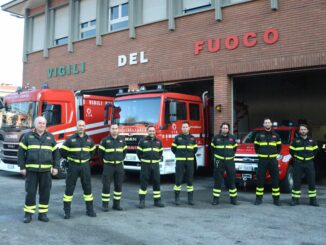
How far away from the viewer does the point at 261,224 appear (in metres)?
6.47

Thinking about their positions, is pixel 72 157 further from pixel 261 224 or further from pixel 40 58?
pixel 40 58

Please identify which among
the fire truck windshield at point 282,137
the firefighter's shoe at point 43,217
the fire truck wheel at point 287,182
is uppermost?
the fire truck windshield at point 282,137

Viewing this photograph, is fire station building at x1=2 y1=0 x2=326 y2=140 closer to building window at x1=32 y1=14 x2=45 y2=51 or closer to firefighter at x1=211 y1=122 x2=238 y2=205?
building window at x1=32 y1=14 x2=45 y2=51

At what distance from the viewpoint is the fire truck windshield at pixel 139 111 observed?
1051cm

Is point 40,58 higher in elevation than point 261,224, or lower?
higher

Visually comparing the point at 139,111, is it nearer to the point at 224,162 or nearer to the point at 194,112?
the point at 194,112

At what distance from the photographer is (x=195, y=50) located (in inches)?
518

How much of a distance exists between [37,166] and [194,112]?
6.19 metres

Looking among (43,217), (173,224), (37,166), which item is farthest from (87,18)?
(173,224)

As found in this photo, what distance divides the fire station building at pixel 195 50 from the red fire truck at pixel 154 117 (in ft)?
5.81

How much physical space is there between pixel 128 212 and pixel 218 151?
2.45 m

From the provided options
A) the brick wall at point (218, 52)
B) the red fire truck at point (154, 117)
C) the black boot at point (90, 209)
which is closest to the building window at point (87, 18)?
the brick wall at point (218, 52)

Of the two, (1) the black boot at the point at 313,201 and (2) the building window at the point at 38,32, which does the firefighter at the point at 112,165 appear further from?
(2) the building window at the point at 38,32

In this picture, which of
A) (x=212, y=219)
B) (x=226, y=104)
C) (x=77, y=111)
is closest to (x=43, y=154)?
(x=212, y=219)
